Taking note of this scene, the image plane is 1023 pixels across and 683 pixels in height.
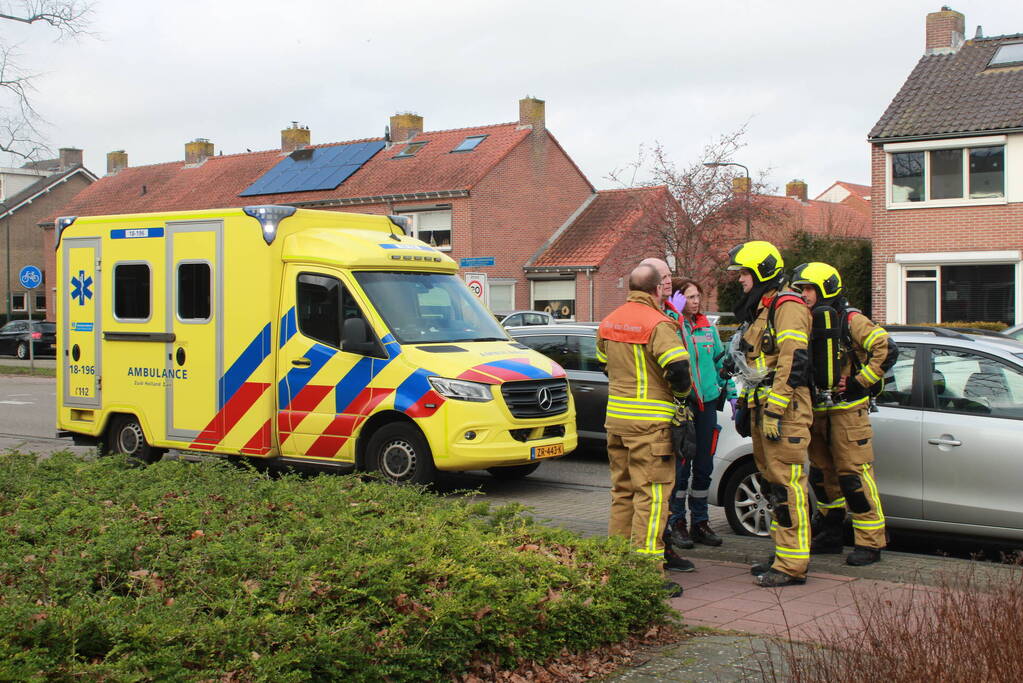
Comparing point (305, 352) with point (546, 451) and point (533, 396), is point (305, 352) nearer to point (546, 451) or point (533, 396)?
point (533, 396)

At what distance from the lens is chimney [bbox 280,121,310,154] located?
49.0 m

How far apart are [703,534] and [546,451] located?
2.67m

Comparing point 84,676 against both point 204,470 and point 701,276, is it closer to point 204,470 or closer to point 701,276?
point 204,470

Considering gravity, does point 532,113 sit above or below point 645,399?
above

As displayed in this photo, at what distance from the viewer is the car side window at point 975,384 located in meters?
7.12

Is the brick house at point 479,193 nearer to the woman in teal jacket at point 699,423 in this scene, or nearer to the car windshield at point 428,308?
the car windshield at point 428,308

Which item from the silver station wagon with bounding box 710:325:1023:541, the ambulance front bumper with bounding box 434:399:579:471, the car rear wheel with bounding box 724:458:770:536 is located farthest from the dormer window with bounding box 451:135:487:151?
the silver station wagon with bounding box 710:325:1023:541

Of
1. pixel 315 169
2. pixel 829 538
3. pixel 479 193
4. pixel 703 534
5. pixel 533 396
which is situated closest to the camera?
pixel 829 538

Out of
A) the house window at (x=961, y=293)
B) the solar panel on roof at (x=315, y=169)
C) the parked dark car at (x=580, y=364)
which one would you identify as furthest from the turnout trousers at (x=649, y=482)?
the solar panel on roof at (x=315, y=169)

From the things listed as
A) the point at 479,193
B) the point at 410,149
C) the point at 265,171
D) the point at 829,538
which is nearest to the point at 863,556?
the point at 829,538

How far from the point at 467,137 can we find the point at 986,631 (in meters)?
41.3

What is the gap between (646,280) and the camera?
6445 millimetres

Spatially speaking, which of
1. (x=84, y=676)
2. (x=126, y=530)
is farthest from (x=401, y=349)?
(x=84, y=676)

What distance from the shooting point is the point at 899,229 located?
96.6 feet
